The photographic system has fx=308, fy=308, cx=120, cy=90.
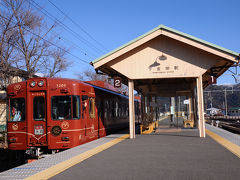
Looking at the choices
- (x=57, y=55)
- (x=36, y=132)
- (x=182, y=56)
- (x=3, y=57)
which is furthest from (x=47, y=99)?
(x=57, y=55)

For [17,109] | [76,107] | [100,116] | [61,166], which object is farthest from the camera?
[100,116]

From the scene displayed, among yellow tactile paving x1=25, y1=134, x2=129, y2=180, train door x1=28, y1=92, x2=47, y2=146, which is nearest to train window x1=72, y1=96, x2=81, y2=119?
train door x1=28, y1=92, x2=47, y2=146

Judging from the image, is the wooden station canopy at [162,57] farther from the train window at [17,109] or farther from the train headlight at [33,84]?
the train window at [17,109]

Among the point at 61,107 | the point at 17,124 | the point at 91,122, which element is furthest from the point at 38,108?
the point at 91,122

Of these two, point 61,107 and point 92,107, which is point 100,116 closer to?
point 92,107

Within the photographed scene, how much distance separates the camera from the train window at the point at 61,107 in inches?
464

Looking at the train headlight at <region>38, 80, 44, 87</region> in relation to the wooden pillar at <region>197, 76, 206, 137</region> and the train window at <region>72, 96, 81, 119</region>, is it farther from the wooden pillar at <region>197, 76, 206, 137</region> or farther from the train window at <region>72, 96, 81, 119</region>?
the wooden pillar at <region>197, 76, 206, 137</region>

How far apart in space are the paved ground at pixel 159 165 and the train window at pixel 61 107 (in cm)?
274

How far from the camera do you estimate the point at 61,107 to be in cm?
1187

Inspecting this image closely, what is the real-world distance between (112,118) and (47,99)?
7236 mm

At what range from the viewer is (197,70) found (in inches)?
543

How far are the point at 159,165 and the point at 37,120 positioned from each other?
6.09m

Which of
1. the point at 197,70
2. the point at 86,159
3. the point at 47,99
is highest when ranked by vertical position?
the point at 197,70

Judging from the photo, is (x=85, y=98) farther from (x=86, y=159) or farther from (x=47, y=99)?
(x=86, y=159)
